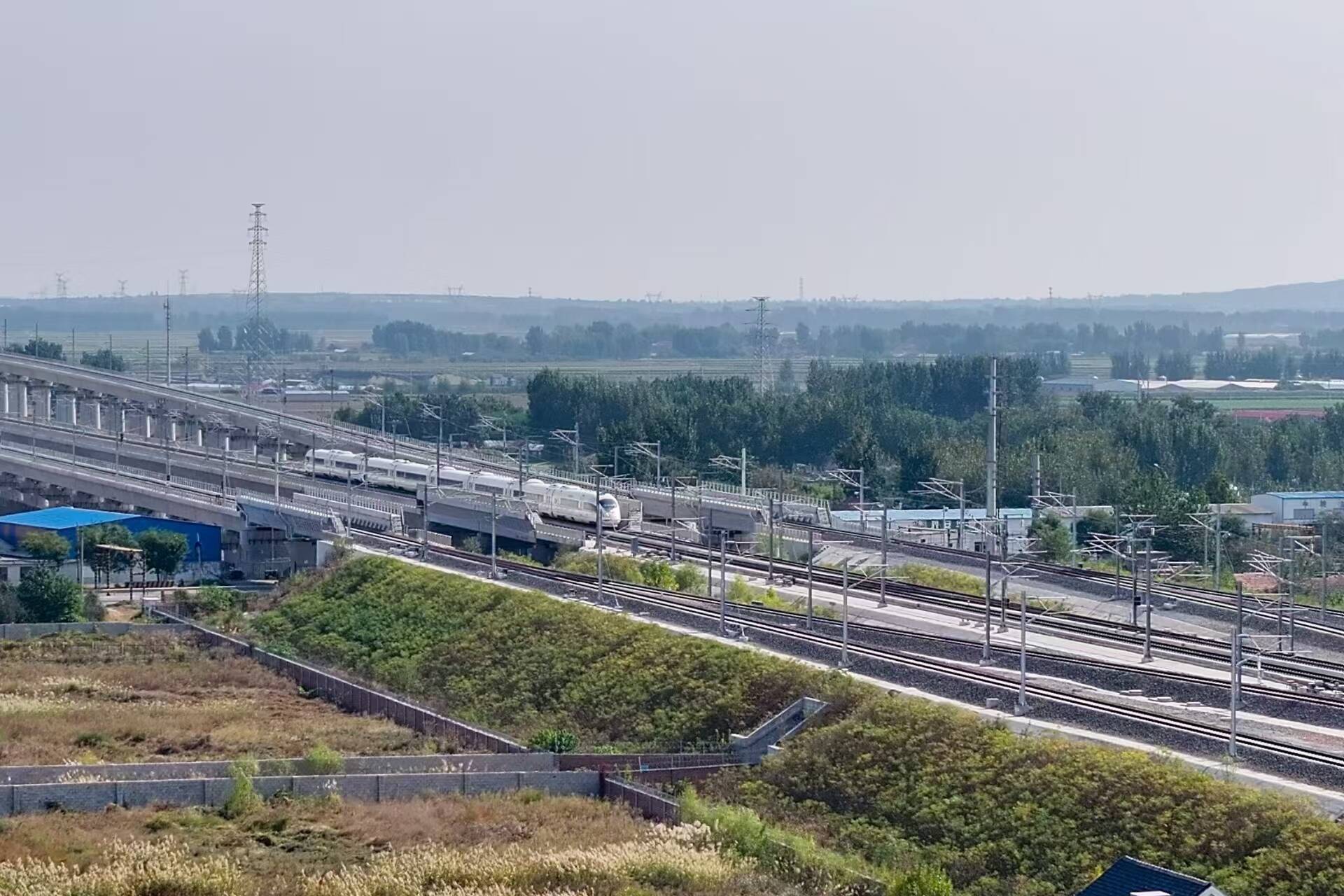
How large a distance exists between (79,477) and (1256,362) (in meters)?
105

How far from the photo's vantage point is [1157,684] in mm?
25750

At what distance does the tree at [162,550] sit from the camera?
4378cm

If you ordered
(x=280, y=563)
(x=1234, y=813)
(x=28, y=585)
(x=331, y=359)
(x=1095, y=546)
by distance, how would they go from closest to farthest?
1. (x=1234, y=813)
2. (x=28, y=585)
3. (x=1095, y=546)
4. (x=280, y=563)
5. (x=331, y=359)

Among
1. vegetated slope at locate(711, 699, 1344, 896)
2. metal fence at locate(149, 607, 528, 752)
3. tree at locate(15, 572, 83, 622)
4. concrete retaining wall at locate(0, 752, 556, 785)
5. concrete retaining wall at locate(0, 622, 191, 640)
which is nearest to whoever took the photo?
vegetated slope at locate(711, 699, 1344, 896)

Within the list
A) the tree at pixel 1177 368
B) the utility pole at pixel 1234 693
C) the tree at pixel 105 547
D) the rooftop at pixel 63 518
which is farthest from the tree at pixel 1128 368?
the utility pole at pixel 1234 693

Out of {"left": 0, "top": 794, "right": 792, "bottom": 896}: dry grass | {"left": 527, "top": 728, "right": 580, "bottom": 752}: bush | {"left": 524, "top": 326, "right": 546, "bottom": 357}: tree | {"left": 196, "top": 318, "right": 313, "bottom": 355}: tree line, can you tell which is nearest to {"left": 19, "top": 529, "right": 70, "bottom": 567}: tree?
{"left": 527, "top": 728, "right": 580, "bottom": 752}: bush

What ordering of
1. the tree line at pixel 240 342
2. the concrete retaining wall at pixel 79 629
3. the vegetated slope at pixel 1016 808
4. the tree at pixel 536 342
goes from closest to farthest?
1. the vegetated slope at pixel 1016 808
2. the concrete retaining wall at pixel 79 629
3. the tree line at pixel 240 342
4. the tree at pixel 536 342

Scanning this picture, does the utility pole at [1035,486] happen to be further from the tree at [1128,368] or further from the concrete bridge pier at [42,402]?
the tree at [1128,368]

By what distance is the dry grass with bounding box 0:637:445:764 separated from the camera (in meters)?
26.2

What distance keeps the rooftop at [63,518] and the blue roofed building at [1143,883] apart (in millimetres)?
33537

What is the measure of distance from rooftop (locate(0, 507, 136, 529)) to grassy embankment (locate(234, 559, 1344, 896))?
1358 centimetres

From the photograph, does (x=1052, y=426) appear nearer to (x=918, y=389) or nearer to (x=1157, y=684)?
(x=918, y=389)

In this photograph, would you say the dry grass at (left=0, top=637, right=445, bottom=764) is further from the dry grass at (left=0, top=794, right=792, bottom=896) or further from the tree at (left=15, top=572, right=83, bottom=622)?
the dry grass at (left=0, top=794, right=792, bottom=896)

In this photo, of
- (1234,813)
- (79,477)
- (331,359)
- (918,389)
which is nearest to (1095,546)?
(1234,813)
